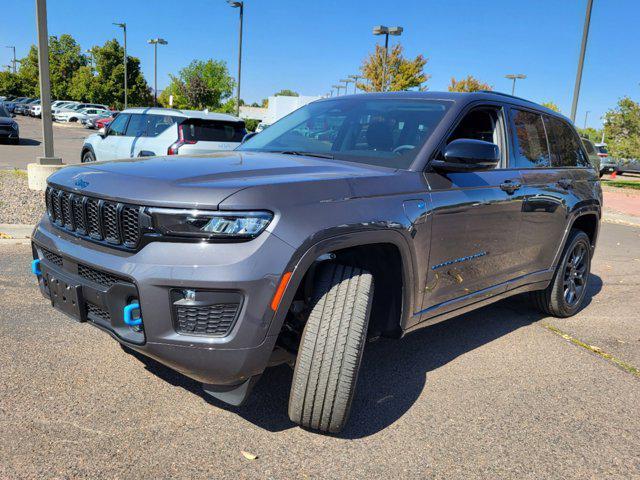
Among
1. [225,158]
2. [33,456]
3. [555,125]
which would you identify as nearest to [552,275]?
[555,125]

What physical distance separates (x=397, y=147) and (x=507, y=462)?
70.3 inches

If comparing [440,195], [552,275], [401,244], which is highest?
[440,195]

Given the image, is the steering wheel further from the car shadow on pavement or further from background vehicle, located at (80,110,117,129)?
background vehicle, located at (80,110,117,129)

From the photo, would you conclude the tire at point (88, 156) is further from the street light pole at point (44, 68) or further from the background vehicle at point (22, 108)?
the background vehicle at point (22, 108)

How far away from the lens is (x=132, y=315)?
2.38 m

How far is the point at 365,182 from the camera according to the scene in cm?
279

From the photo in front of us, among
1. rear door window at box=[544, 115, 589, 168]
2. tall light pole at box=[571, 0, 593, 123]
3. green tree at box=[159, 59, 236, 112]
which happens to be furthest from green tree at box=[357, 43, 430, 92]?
rear door window at box=[544, 115, 589, 168]

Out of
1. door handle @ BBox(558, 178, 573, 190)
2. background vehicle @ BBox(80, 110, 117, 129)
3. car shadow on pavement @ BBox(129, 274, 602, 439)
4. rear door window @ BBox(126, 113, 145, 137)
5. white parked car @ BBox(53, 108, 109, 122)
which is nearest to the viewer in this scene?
car shadow on pavement @ BBox(129, 274, 602, 439)

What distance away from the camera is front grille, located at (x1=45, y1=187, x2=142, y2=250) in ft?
7.96

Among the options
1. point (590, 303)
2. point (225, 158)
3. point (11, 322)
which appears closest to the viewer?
point (225, 158)

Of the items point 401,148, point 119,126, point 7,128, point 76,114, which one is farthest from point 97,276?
point 76,114

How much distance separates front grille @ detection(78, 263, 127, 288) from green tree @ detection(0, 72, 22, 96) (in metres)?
78.8

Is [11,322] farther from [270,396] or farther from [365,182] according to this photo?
[365,182]

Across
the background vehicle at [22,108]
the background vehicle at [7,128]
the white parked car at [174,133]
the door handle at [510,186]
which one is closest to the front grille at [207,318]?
the door handle at [510,186]
